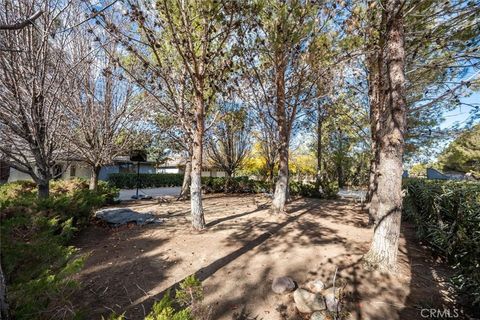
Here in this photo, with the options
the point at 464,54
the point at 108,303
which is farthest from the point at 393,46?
the point at 108,303

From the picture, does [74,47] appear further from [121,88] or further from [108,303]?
[108,303]

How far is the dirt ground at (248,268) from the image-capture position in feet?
10.3

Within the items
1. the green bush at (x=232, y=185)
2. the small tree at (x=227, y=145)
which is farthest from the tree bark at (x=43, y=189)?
the green bush at (x=232, y=185)

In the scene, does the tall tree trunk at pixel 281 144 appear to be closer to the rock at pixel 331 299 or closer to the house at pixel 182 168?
the rock at pixel 331 299

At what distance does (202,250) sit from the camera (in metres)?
4.88

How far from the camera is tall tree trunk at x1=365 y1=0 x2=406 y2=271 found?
389 cm

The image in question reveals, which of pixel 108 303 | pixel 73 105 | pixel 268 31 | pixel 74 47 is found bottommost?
pixel 108 303

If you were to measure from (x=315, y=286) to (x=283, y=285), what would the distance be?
17.1 inches

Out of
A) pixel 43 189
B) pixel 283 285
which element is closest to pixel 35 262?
pixel 283 285

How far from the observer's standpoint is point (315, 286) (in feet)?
11.1

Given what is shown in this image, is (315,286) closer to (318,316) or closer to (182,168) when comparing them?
(318,316)

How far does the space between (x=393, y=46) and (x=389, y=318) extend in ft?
13.4

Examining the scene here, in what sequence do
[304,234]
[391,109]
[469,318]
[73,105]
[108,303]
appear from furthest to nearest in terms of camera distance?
[73,105] < [304,234] < [391,109] < [108,303] < [469,318]

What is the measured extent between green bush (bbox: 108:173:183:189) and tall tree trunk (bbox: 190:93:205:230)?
48.3 feet
